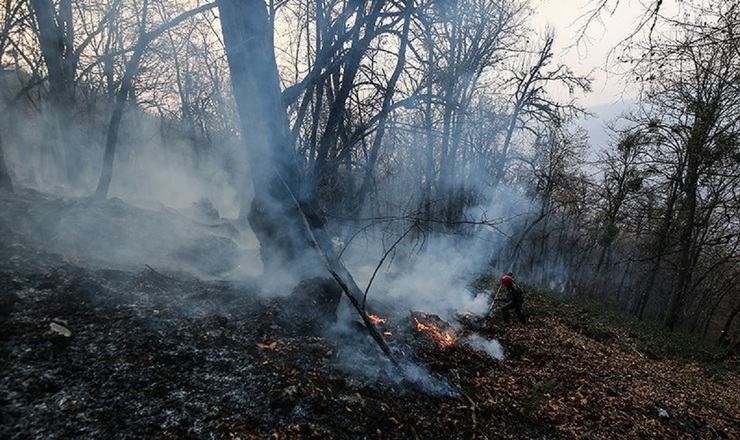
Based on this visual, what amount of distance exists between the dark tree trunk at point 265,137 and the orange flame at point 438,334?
2112 mm

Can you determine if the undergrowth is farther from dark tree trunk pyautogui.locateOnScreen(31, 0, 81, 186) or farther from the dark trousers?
dark tree trunk pyautogui.locateOnScreen(31, 0, 81, 186)

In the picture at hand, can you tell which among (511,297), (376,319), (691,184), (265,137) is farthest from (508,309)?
(691,184)

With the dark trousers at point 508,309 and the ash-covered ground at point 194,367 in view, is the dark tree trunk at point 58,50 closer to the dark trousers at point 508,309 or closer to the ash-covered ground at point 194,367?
the ash-covered ground at point 194,367

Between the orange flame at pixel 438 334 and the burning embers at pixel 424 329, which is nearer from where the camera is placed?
the burning embers at pixel 424 329

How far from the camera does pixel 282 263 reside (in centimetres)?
627

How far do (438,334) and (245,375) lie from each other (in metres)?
3.63

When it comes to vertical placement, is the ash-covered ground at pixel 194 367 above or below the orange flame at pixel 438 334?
above

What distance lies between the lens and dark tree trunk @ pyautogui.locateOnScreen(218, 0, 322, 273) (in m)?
5.33

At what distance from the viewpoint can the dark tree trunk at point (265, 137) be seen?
5.33 meters

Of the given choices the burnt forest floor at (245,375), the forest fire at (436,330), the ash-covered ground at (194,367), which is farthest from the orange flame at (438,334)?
the ash-covered ground at (194,367)

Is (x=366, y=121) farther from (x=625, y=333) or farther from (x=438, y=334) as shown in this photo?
(x=625, y=333)

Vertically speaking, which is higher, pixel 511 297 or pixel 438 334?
pixel 511 297

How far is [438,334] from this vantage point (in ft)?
21.0

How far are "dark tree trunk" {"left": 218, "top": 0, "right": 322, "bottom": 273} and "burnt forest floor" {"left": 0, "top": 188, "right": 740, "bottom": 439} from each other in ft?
3.18
